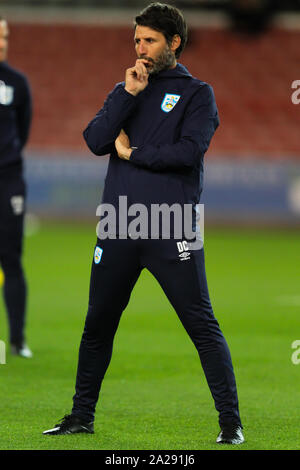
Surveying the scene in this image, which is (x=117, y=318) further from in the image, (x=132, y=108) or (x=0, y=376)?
(x=0, y=376)

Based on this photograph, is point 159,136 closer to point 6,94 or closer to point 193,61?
point 6,94

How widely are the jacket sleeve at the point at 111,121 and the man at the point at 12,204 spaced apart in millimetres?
2676

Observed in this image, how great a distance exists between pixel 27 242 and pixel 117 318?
12321mm

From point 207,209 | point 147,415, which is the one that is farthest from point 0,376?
point 207,209

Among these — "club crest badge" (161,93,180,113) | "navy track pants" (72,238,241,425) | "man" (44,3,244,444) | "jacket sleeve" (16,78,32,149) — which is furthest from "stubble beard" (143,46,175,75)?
"jacket sleeve" (16,78,32,149)

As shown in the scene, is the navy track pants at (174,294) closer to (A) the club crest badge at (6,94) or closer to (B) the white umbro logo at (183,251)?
(B) the white umbro logo at (183,251)

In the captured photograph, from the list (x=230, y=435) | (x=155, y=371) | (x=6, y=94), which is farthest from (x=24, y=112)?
(x=230, y=435)

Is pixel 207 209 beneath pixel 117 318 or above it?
above

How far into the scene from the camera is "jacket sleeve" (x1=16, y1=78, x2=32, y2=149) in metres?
7.23

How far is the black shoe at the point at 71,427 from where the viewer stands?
181 inches

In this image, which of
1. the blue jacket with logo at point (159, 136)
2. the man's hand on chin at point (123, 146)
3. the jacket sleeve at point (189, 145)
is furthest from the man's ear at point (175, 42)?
the man's hand on chin at point (123, 146)

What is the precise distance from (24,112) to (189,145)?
3.25 meters

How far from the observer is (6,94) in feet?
23.4

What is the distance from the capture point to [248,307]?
31.6 ft
